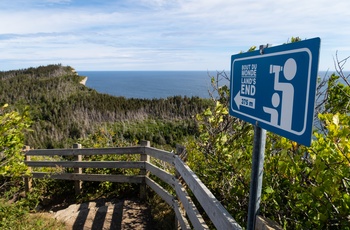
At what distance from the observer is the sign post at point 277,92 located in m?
1.25

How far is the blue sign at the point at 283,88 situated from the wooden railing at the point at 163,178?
834 millimetres

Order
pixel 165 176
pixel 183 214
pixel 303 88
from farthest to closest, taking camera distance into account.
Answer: pixel 165 176, pixel 183 214, pixel 303 88

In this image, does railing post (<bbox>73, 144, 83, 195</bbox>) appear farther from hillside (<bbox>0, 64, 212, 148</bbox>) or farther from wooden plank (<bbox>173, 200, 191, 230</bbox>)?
hillside (<bbox>0, 64, 212, 148</bbox>)

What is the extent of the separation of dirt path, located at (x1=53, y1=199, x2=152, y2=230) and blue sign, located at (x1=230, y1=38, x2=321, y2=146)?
4.08 metres

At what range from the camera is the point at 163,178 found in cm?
510

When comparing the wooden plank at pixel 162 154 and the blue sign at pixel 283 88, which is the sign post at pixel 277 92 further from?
the wooden plank at pixel 162 154

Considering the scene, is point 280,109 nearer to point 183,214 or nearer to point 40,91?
point 183,214

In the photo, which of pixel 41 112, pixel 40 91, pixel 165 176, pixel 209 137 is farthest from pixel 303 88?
pixel 40 91

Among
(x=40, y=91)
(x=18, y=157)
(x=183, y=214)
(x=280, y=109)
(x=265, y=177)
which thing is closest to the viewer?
(x=280, y=109)

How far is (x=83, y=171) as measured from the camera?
7.76 metres

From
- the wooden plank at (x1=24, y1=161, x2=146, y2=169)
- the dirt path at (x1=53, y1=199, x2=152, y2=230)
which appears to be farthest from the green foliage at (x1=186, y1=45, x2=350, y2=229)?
the wooden plank at (x1=24, y1=161, x2=146, y2=169)

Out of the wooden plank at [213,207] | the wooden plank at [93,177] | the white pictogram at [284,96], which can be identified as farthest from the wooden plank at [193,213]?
the wooden plank at [93,177]

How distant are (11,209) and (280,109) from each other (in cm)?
595

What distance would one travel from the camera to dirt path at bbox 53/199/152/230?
5.37 metres
